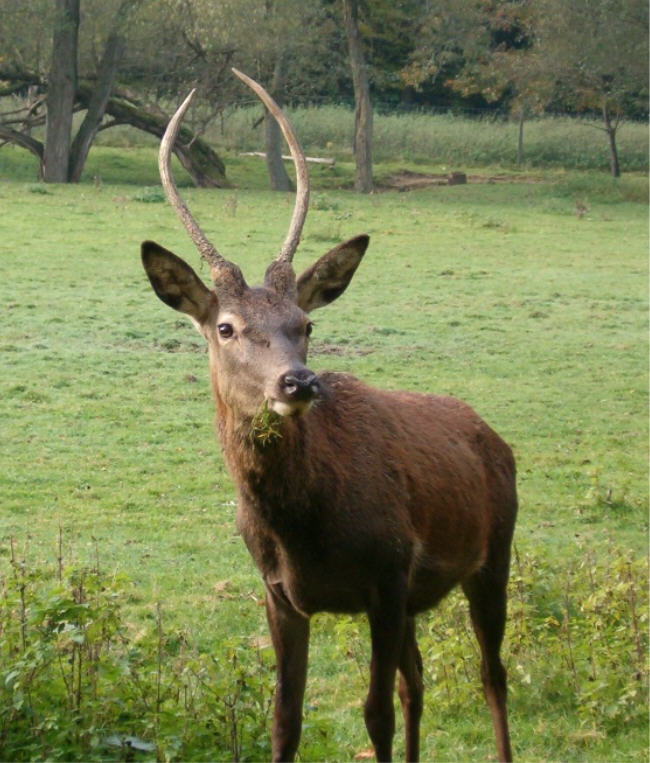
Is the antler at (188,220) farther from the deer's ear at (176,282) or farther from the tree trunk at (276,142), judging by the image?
the tree trunk at (276,142)

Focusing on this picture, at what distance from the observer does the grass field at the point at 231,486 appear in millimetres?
5809

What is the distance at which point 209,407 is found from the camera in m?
13.6

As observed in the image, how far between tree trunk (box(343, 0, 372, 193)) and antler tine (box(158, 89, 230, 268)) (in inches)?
1244

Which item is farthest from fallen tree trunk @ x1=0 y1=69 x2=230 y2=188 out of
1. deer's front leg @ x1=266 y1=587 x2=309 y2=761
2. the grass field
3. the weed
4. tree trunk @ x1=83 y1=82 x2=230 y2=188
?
deer's front leg @ x1=266 y1=587 x2=309 y2=761

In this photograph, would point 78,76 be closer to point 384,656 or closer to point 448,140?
point 448,140

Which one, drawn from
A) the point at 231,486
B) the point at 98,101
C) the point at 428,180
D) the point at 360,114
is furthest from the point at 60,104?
the point at 231,486

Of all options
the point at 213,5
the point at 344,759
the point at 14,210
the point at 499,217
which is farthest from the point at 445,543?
the point at 213,5

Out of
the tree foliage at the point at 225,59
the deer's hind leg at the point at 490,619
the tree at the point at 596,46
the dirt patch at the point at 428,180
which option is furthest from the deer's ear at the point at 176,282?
the tree at the point at 596,46

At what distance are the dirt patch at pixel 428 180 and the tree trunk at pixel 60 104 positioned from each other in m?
8.82

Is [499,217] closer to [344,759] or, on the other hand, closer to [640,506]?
[640,506]

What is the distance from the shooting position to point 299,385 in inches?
193

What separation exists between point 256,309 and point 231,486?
5821mm

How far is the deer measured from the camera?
17.2 feet

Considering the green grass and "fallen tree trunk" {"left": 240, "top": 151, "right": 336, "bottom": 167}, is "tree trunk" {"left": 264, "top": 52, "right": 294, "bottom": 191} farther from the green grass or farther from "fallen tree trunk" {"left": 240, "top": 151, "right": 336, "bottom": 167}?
the green grass
